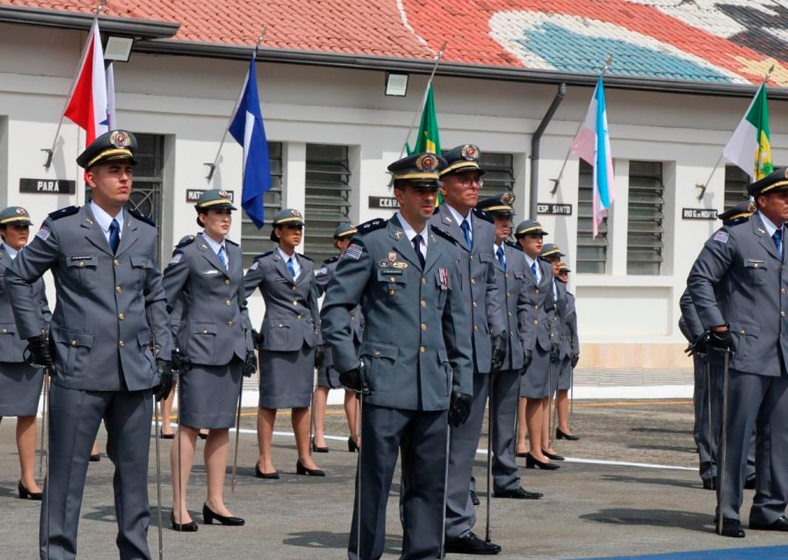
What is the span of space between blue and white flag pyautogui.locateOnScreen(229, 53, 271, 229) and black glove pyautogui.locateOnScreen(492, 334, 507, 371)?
11952 mm

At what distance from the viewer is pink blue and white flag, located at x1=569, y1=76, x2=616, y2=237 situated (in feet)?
87.3

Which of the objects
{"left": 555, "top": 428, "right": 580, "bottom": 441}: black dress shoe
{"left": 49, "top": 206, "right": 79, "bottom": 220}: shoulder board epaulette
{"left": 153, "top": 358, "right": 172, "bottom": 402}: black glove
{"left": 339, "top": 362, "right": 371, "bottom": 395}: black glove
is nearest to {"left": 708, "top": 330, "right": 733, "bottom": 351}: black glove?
{"left": 339, "top": 362, "right": 371, "bottom": 395}: black glove

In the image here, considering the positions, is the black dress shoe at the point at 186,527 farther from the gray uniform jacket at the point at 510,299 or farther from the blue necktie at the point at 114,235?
the blue necktie at the point at 114,235

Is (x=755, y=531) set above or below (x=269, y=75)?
below

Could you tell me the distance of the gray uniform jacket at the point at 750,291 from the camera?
1109 cm

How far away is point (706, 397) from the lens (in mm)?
14906

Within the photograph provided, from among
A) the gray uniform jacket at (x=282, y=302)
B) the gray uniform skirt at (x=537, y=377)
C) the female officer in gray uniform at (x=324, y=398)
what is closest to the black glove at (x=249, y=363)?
the gray uniform jacket at (x=282, y=302)

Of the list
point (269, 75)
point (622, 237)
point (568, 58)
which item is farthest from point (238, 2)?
point (622, 237)

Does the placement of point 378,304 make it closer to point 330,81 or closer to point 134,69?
point 134,69

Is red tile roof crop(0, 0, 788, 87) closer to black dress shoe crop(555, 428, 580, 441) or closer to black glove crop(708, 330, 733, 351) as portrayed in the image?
black dress shoe crop(555, 428, 580, 441)

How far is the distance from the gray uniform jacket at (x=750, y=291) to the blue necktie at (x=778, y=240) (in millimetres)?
35

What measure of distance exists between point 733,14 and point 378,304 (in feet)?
86.4

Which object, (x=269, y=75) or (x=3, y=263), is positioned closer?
(x=3, y=263)

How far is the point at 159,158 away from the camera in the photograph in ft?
79.5
